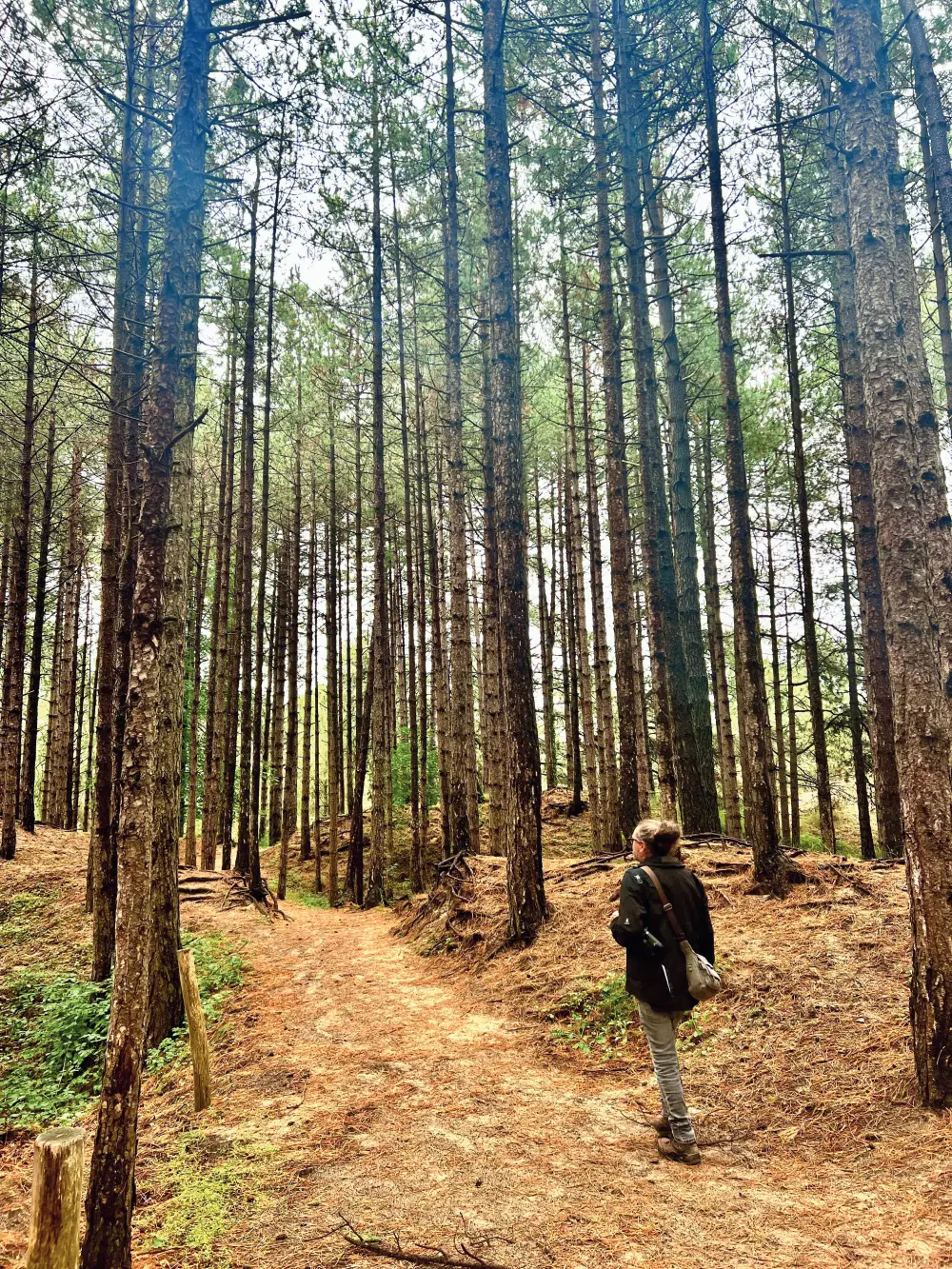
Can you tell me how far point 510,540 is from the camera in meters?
8.39

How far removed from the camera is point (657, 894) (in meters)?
4.19

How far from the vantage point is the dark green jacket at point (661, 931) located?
4.07 meters

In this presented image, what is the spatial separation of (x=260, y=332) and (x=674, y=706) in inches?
497

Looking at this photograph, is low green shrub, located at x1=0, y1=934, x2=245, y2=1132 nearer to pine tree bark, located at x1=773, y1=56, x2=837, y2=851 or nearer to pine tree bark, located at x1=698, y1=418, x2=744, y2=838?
pine tree bark, located at x1=698, y1=418, x2=744, y2=838

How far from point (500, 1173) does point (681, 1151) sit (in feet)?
3.45

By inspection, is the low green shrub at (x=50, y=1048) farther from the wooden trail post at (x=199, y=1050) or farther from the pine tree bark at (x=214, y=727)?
the pine tree bark at (x=214, y=727)

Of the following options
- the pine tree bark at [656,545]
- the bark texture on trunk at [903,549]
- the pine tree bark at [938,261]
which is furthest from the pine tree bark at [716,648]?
the bark texture on trunk at [903,549]

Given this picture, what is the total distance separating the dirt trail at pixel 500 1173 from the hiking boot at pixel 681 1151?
8 cm

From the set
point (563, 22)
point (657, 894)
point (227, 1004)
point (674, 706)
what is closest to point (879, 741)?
point (674, 706)

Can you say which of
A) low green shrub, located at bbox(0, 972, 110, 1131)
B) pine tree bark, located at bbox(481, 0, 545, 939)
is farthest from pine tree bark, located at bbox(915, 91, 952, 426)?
low green shrub, located at bbox(0, 972, 110, 1131)

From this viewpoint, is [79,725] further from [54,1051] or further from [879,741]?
[879,741]

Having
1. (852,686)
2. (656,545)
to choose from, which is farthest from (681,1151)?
(852,686)

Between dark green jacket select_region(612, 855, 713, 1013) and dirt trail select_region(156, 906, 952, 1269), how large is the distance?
89cm

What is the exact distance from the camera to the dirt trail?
3.08 meters
